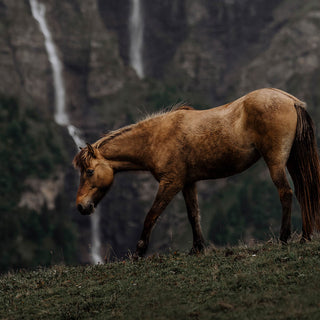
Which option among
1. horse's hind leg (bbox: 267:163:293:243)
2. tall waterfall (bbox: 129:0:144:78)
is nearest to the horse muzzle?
horse's hind leg (bbox: 267:163:293:243)

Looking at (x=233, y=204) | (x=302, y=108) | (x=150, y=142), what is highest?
(x=302, y=108)

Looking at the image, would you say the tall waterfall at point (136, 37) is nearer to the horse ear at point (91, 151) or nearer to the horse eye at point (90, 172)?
the horse ear at point (91, 151)

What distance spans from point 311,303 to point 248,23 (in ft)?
337

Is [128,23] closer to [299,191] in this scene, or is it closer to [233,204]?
[233,204]

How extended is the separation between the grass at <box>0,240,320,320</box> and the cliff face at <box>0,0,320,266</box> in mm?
63823

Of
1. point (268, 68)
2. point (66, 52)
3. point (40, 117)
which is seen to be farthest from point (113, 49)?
point (268, 68)

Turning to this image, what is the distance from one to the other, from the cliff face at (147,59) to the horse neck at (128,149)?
62.4 m

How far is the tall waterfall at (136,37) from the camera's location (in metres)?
96.5

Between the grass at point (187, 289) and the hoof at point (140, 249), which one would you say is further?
the hoof at point (140, 249)

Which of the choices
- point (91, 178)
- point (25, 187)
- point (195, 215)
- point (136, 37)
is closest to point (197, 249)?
Result: point (195, 215)

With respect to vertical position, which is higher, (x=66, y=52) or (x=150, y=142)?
(x=150, y=142)

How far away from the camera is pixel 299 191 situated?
959cm

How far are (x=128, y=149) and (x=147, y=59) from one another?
8939 centimetres

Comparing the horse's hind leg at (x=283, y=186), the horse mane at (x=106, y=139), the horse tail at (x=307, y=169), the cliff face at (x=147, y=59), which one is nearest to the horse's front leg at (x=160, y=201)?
the horse mane at (x=106, y=139)
